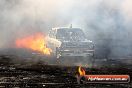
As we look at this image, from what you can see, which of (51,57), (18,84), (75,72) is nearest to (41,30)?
(51,57)

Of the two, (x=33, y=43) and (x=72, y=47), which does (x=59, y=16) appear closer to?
(x=33, y=43)

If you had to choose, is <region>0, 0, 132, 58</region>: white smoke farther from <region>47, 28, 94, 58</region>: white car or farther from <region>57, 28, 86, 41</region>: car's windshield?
<region>47, 28, 94, 58</region>: white car

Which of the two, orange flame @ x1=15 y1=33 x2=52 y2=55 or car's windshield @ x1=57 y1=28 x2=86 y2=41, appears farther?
orange flame @ x1=15 y1=33 x2=52 y2=55

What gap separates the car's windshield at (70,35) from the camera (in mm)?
20284

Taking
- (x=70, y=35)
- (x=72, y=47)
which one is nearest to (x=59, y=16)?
(x=70, y=35)

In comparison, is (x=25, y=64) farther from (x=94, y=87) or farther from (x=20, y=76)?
(x=94, y=87)

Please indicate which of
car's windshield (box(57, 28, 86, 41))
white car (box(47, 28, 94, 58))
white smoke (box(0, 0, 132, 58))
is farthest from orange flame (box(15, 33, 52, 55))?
white car (box(47, 28, 94, 58))

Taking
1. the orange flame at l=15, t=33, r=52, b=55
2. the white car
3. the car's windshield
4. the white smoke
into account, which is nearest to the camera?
the white car

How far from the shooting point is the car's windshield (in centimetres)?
2028

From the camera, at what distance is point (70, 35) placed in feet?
67.8

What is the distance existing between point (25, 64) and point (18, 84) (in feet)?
19.3

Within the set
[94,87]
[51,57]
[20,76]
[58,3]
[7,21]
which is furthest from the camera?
[7,21]

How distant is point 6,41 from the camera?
3256cm

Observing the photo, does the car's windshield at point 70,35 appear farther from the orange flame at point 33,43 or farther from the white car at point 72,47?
the orange flame at point 33,43
